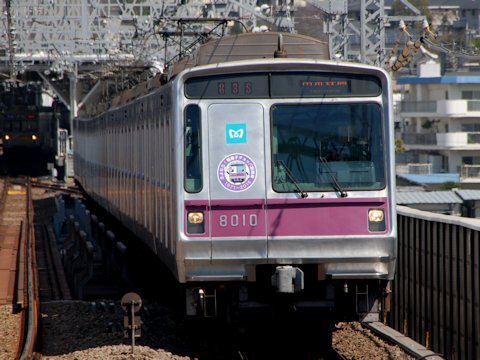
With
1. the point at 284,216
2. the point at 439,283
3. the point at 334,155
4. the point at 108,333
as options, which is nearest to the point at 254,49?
the point at 334,155

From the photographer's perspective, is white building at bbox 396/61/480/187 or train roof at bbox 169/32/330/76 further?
white building at bbox 396/61/480/187

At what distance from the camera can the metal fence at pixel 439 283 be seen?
9070mm

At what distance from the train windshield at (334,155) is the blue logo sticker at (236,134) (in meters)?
0.22

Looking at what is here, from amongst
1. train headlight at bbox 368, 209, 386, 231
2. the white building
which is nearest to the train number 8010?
train headlight at bbox 368, 209, 386, 231

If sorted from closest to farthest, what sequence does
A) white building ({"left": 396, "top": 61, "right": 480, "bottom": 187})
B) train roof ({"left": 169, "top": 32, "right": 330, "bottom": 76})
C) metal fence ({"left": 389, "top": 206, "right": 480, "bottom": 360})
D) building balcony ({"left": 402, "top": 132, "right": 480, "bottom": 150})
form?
metal fence ({"left": 389, "top": 206, "right": 480, "bottom": 360}), train roof ({"left": 169, "top": 32, "right": 330, "bottom": 76}), building balcony ({"left": 402, "top": 132, "right": 480, "bottom": 150}), white building ({"left": 396, "top": 61, "right": 480, "bottom": 187})

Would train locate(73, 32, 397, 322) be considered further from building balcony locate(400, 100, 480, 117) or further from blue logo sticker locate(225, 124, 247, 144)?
building balcony locate(400, 100, 480, 117)

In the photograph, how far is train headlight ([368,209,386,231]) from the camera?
9.21 m

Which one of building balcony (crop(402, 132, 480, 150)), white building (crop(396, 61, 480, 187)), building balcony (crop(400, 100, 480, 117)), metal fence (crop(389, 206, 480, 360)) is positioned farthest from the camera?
building balcony (crop(400, 100, 480, 117))

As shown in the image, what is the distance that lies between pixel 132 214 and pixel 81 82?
33.9 m

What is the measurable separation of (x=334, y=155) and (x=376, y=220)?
59cm

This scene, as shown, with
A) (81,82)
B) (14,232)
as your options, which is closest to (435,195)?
(14,232)

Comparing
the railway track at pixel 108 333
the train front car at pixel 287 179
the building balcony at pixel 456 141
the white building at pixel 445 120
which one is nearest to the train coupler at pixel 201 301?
the train front car at pixel 287 179

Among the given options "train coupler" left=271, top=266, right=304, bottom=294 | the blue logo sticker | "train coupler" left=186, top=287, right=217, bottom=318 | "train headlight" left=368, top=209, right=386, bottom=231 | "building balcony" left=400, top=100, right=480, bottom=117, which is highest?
"building balcony" left=400, top=100, right=480, bottom=117

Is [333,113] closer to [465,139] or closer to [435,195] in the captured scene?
[435,195]
